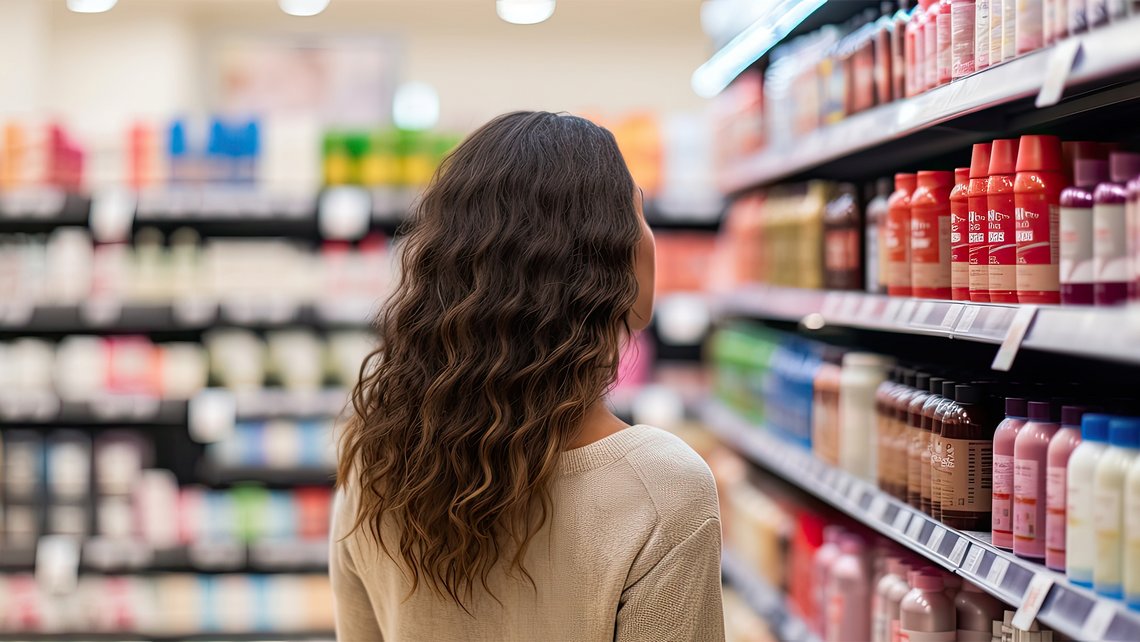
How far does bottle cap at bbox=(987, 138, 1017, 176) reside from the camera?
148 cm

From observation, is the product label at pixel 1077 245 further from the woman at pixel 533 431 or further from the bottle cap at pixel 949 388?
the woman at pixel 533 431

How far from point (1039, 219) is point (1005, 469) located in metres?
0.35

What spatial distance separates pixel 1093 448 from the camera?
127 centimetres

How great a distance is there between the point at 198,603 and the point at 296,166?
1.77 m

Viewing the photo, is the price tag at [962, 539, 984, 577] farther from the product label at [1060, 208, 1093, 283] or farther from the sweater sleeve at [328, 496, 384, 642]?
the sweater sleeve at [328, 496, 384, 642]

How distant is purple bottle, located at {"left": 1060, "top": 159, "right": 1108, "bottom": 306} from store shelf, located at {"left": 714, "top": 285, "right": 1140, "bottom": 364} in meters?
0.04

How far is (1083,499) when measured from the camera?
1.28 meters

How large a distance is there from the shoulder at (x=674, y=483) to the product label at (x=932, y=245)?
2.11ft

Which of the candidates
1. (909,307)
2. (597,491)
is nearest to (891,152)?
(909,307)

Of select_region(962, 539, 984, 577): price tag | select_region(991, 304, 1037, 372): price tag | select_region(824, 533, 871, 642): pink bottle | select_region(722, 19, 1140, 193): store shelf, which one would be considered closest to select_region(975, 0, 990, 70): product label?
select_region(722, 19, 1140, 193): store shelf

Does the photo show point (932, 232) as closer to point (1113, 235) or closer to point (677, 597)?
point (1113, 235)

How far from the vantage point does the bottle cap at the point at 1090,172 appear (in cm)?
134

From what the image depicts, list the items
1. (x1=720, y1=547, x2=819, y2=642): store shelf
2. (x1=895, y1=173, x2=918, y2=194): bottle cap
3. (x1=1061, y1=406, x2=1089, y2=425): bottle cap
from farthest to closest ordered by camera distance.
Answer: (x1=720, y1=547, x2=819, y2=642): store shelf < (x1=895, y1=173, x2=918, y2=194): bottle cap < (x1=1061, y1=406, x2=1089, y2=425): bottle cap

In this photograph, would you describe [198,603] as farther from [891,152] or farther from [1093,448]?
[1093,448]
